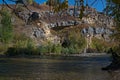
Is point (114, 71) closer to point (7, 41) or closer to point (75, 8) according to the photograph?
point (75, 8)

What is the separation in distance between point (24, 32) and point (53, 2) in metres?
170

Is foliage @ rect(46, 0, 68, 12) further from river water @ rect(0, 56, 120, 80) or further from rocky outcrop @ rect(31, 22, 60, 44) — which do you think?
rocky outcrop @ rect(31, 22, 60, 44)

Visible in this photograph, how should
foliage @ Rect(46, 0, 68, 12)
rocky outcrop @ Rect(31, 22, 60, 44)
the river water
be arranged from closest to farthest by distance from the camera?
foliage @ Rect(46, 0, 68, 12)
the river water
rocky outcrop @ Rect(31, 22, 60, 44)

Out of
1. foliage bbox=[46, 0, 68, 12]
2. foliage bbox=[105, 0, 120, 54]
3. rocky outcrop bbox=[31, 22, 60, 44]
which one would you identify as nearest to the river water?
foliage bbox=[105, 0, 120, 54]

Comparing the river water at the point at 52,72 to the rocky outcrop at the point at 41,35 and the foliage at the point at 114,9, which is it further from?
the rocky outcrop at the point at 41,35

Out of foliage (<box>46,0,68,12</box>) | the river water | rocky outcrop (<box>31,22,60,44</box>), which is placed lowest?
the river water

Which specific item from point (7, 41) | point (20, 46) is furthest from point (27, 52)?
point (7, 41)

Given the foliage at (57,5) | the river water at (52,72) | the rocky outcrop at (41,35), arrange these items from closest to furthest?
the foliage at (57,5) → the river water at (52,72) → the rocky outcrop at (41,35)

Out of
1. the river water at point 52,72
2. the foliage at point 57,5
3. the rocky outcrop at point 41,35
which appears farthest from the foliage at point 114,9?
the rocky outcrop at point 41,35

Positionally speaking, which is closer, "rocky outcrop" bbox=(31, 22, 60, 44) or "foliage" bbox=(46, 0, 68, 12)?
"foliage" bbox=(46, 0, 68, 12)

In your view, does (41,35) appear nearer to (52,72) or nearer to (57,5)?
(52,72)

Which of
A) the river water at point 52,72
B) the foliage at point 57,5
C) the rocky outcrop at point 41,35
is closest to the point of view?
the foliage at point 57,5

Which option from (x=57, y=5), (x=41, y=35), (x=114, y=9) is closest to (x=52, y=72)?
(x=114, y=9)

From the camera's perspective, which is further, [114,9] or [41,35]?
[41,35]
